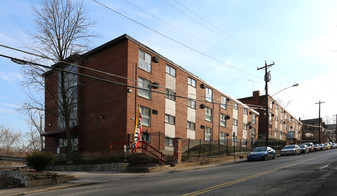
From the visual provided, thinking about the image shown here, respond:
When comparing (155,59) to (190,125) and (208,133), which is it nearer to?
(190,125)

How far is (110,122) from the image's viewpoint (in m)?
26.9

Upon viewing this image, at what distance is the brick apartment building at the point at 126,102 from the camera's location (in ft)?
86.3

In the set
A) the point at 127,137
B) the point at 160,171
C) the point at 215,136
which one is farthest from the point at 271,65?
the point at 160,171

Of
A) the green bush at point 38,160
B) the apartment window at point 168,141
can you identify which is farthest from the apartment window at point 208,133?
the green bush at point 38,160

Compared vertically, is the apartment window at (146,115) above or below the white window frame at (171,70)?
below

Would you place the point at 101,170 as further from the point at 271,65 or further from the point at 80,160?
the point at 271,65

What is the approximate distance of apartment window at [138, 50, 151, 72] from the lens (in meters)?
28.1

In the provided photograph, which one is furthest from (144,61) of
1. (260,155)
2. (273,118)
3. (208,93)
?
(273,118)

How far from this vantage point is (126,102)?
84.2ft

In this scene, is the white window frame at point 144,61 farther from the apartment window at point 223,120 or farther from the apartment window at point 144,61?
the apartment window at point 223,120

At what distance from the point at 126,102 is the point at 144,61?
5198mm

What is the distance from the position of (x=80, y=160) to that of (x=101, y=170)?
156 inches

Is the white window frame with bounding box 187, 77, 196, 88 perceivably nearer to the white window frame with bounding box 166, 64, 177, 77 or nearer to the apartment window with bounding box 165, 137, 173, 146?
the white window frame with bounding box 166, 64, 177, 77

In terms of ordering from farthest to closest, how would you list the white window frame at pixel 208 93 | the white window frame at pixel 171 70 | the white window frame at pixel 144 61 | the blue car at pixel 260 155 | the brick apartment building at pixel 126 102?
the white window frame at pixel 208 93 < the white window frame at pixel 171 70 < the white window frame at pixel 144 61 < the blue car at pixel 260 155 < the brick apartment building at pixel 126 102
